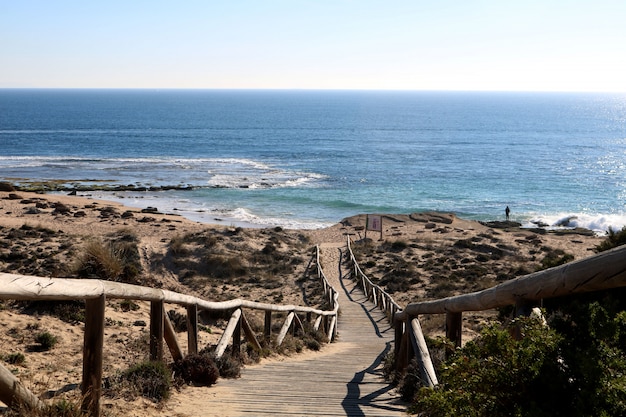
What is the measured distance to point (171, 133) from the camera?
411 feet

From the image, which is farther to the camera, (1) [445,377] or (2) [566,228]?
(2) [566,228]

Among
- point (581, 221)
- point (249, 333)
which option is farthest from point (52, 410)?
point (581, 221)

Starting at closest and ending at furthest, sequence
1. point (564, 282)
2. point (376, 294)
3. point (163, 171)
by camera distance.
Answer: point (564, 282) → point (376, 294) → point (163, 171)

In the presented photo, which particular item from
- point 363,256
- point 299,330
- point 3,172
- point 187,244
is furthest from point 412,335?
point 3,172

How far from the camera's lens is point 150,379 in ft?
16.9

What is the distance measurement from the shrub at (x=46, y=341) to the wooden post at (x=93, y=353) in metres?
3.69

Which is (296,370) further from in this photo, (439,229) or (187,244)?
(439,229)

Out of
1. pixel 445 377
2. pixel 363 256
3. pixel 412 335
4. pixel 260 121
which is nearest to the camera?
pixel 445 377

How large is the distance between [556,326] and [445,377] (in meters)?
0.65

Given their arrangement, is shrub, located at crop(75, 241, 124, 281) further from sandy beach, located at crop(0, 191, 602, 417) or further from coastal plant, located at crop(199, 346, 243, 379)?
coastal plant, located at crop(199, 346, 243, 379)

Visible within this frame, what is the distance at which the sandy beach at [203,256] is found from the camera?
7432mm

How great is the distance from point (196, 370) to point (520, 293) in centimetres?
335

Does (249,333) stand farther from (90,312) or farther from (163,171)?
(163,171)

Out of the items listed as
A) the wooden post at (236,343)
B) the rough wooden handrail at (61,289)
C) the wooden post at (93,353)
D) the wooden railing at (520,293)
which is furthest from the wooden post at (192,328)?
the wooden post at (93,353)
